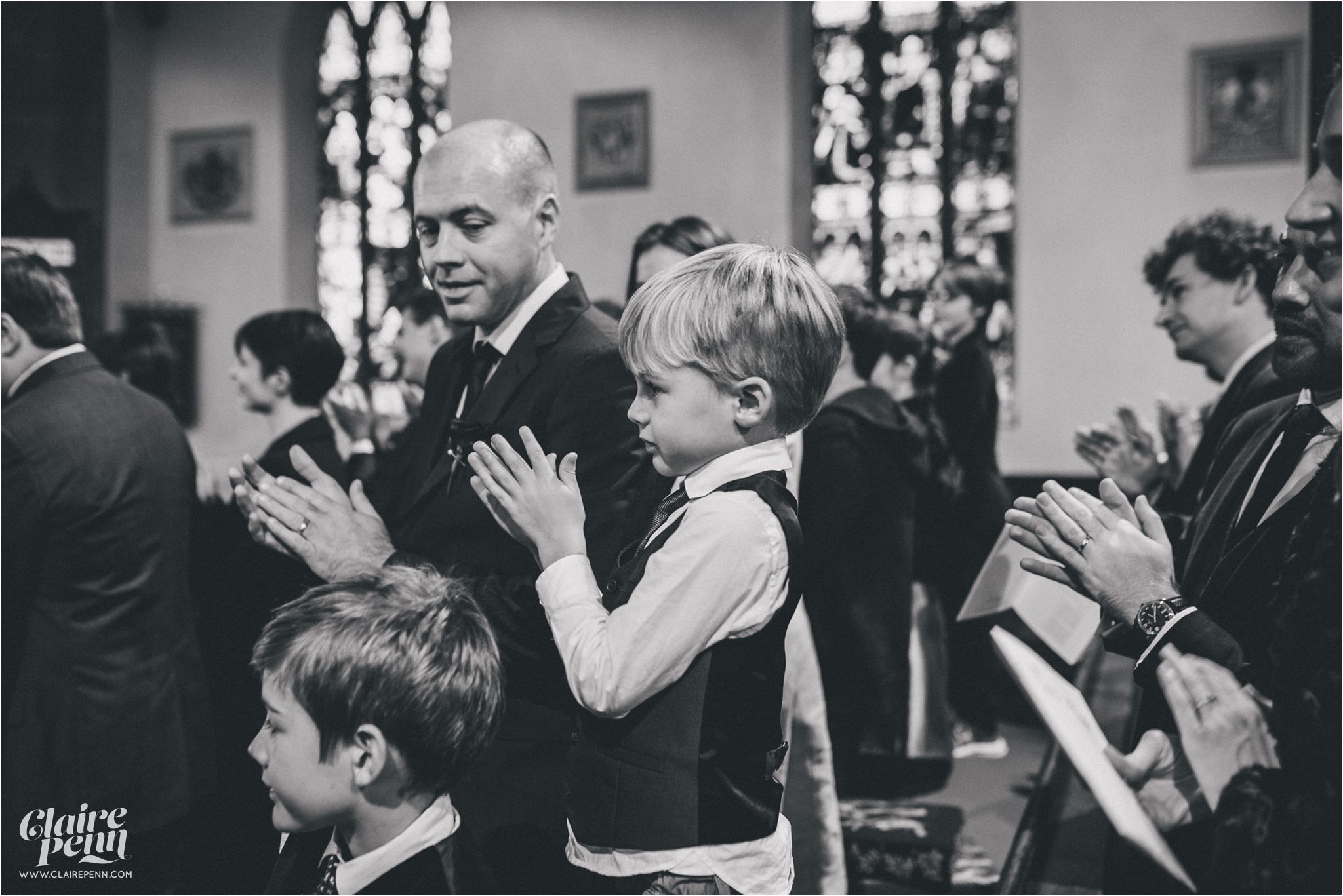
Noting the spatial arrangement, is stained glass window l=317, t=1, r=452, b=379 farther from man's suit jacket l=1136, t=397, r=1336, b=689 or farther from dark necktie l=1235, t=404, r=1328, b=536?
dark necktie l=1235, t=404, r=1328, b=536

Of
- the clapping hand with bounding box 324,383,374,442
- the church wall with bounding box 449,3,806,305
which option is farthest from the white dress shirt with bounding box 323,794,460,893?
the church wall with bounding box 449,3,806,305

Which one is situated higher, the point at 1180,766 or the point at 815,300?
the point at 815,300

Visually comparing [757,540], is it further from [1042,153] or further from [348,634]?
[1042,153]

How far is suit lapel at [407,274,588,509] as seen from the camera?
6.14 feet

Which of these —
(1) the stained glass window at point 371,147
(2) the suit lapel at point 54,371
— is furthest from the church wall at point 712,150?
(2) the suit lapel at point 54,371

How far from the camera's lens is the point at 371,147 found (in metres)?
9.73

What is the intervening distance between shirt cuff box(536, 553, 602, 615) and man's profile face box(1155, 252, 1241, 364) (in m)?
2.01

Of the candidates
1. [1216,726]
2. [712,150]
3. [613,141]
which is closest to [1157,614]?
[1216,726]

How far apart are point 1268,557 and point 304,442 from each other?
2.15 m

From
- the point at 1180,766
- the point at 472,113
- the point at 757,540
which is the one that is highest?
the point at 472,113

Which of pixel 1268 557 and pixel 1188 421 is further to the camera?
pixel 1188 421

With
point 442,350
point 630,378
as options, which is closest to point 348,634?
point 630,378

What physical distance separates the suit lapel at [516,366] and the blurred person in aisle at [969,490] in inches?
108

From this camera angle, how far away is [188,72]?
31.5ft
